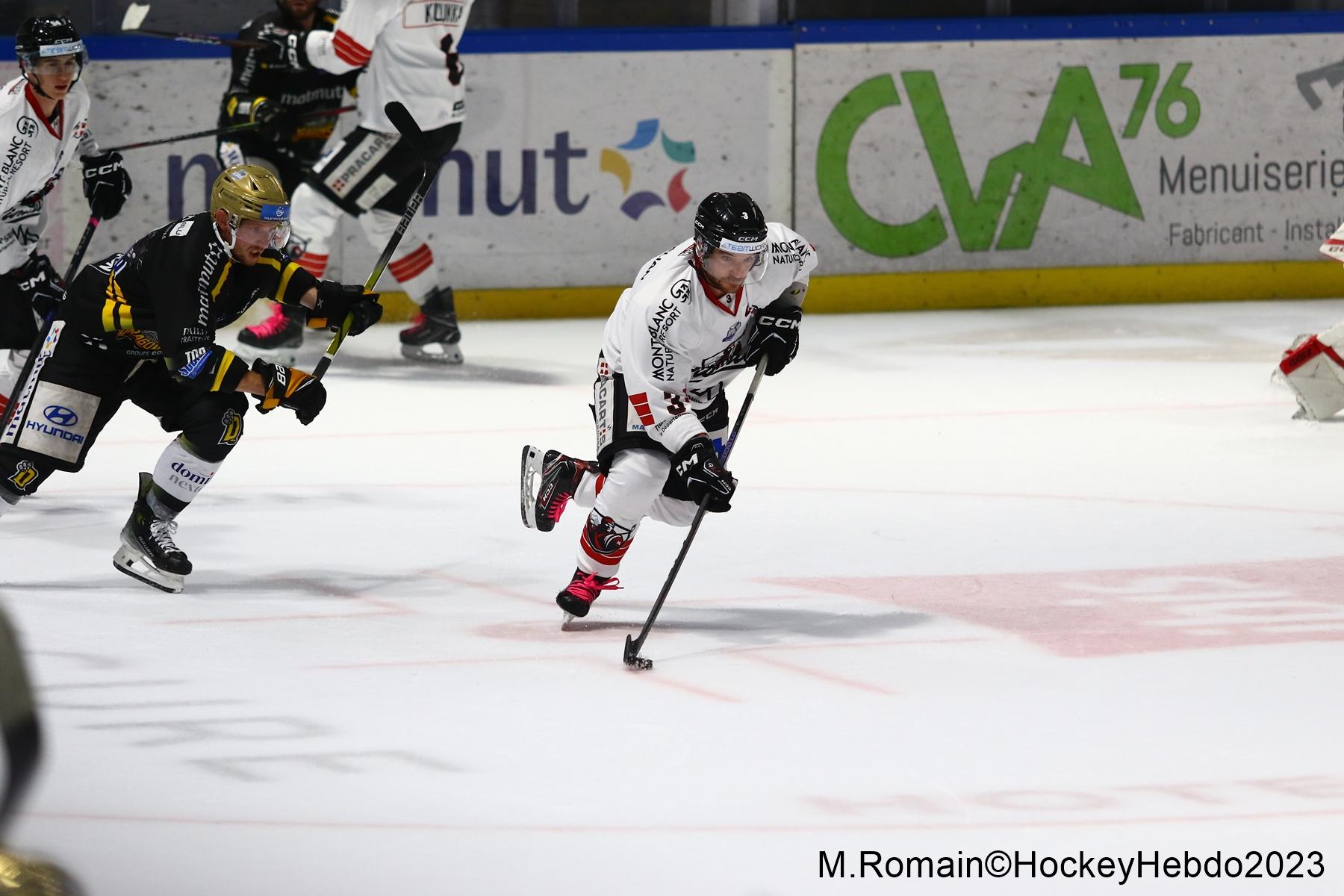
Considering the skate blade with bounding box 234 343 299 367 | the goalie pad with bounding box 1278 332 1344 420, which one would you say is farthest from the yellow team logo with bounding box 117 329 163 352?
the goalie pad with bounding box 1278 332 1344 420

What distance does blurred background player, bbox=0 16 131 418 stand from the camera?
5859 millimetres

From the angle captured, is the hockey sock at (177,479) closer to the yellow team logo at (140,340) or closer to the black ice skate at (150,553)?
the black ice skate at (150,553)

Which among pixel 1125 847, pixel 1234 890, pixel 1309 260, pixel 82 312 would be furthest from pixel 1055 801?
pixel 1309 260

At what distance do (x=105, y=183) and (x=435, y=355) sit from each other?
2252 millimetres

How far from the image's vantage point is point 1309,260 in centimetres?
987

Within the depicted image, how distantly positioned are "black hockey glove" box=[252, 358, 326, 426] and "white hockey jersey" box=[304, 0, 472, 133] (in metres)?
3.34

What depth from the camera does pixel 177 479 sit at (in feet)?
15.5

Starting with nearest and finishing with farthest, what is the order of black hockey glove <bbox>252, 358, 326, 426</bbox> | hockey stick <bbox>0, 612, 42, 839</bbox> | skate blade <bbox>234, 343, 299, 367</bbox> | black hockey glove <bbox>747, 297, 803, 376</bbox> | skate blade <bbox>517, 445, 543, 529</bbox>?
hockey stick <bbox>0, 612, 42, 839</bbox>, black hockey glove <bbox>747, 297, 803, 376</bbox>, black hockey glove <bbox>252, 358, 326, 426</bbox>, skate blade <bbox>517, 445, 543, 529</bbox>, skate blade <bbox>234, 343, 299, 367</bbox>

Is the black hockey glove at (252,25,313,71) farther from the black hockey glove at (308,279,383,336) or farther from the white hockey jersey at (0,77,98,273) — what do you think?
the black hockey glove at (308,279,383,336)

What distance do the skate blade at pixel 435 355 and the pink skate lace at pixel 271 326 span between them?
52cm

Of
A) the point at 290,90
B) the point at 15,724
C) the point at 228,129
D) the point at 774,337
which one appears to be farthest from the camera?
the point at 290,90

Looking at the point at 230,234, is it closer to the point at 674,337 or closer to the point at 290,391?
the point at 290,391

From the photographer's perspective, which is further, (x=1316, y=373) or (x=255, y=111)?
(x=255, y=111)

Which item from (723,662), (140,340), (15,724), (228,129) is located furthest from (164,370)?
(228,129)
